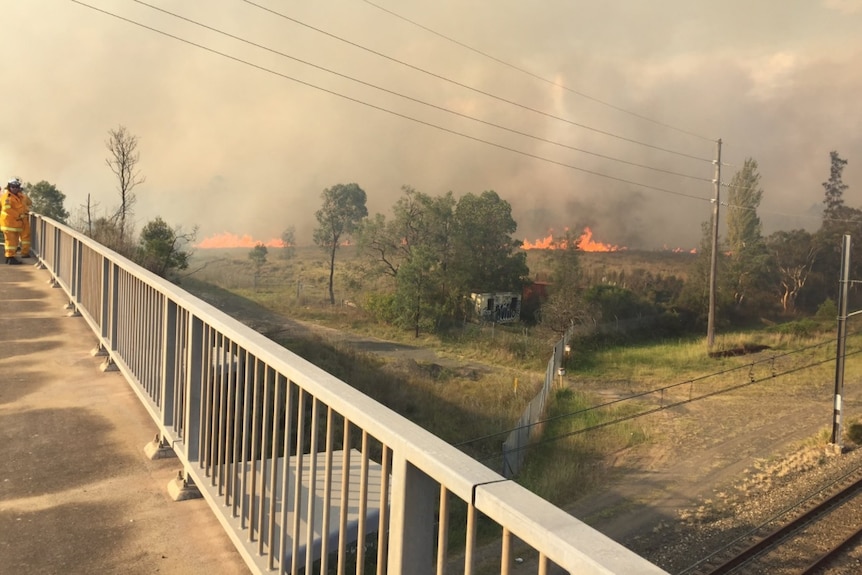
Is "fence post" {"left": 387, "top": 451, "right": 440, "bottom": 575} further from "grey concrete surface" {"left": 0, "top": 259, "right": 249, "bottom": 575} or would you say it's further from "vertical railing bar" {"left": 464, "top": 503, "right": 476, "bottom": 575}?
"grey concrete surface" {"left": 0, "top": 259, "right": 249, "bottom": 575}

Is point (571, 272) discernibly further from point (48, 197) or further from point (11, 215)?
point (11, 215)

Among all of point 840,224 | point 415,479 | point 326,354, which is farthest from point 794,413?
point 840,224

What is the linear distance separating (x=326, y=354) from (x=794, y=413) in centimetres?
2183

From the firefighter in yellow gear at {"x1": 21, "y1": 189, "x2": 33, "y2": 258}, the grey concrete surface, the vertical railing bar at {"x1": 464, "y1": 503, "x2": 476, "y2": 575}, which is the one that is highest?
the firefighter in yellow gear at {"x1": 21, "y1": 189, "x2": 33, "y2": 258}

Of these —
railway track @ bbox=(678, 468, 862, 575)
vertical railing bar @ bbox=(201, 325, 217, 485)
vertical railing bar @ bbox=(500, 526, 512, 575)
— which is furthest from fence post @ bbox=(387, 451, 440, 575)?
railway track @ bbox=(678, 468, 862, 575)

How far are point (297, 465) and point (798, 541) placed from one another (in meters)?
14.3

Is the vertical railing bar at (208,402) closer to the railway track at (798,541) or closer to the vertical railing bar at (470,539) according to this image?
the vertical railing bar at (470,539)

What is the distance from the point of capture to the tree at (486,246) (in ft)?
173

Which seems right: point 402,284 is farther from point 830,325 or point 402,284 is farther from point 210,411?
point 210,411

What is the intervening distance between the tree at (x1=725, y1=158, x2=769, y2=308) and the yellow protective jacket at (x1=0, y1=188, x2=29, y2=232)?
5908 centimetres

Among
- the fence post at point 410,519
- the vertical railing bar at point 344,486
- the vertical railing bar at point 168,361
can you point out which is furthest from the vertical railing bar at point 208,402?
the fence post at point 410,519

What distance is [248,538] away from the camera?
8.44 feet

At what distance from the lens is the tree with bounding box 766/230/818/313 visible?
64.3 metres

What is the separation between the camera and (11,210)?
13.1 metres
